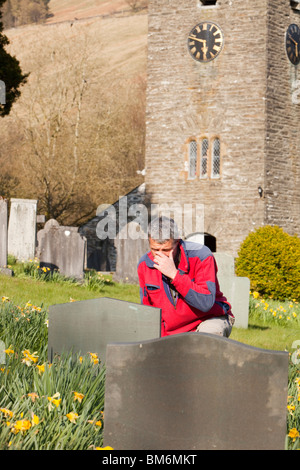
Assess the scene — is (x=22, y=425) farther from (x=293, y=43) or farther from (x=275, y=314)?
(x=293, y=43)

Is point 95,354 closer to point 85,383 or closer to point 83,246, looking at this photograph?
point 85,383

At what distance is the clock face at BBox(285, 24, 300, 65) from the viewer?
2398 cm

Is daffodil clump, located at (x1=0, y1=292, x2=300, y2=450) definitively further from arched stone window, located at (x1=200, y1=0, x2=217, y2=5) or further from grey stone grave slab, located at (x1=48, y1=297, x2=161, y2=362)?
arched stone window, located at (x1=200, y1=0, x2=217, y2=5)

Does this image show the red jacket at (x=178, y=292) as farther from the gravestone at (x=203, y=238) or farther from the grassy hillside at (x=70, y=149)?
the grassy hillside at (x=70, y=149)

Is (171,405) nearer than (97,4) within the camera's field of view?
Yes

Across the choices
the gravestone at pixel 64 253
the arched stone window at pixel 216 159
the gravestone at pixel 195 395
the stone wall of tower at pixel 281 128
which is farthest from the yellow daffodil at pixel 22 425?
the arched stone window at pixel 216 159

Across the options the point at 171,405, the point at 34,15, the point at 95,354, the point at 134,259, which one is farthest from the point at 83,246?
the point at 34,15

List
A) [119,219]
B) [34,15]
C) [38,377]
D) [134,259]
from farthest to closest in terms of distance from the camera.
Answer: [34,15] < [119,219] < [134,259] < [38,377]

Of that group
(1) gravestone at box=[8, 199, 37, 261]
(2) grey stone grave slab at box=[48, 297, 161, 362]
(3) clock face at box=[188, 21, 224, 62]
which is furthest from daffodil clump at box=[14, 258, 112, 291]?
(3) clock face at box=[188, 21, 224, 62]

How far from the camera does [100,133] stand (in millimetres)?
32906

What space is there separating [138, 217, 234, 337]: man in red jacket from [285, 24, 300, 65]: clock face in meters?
20.2

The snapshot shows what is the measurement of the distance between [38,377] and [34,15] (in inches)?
4205
